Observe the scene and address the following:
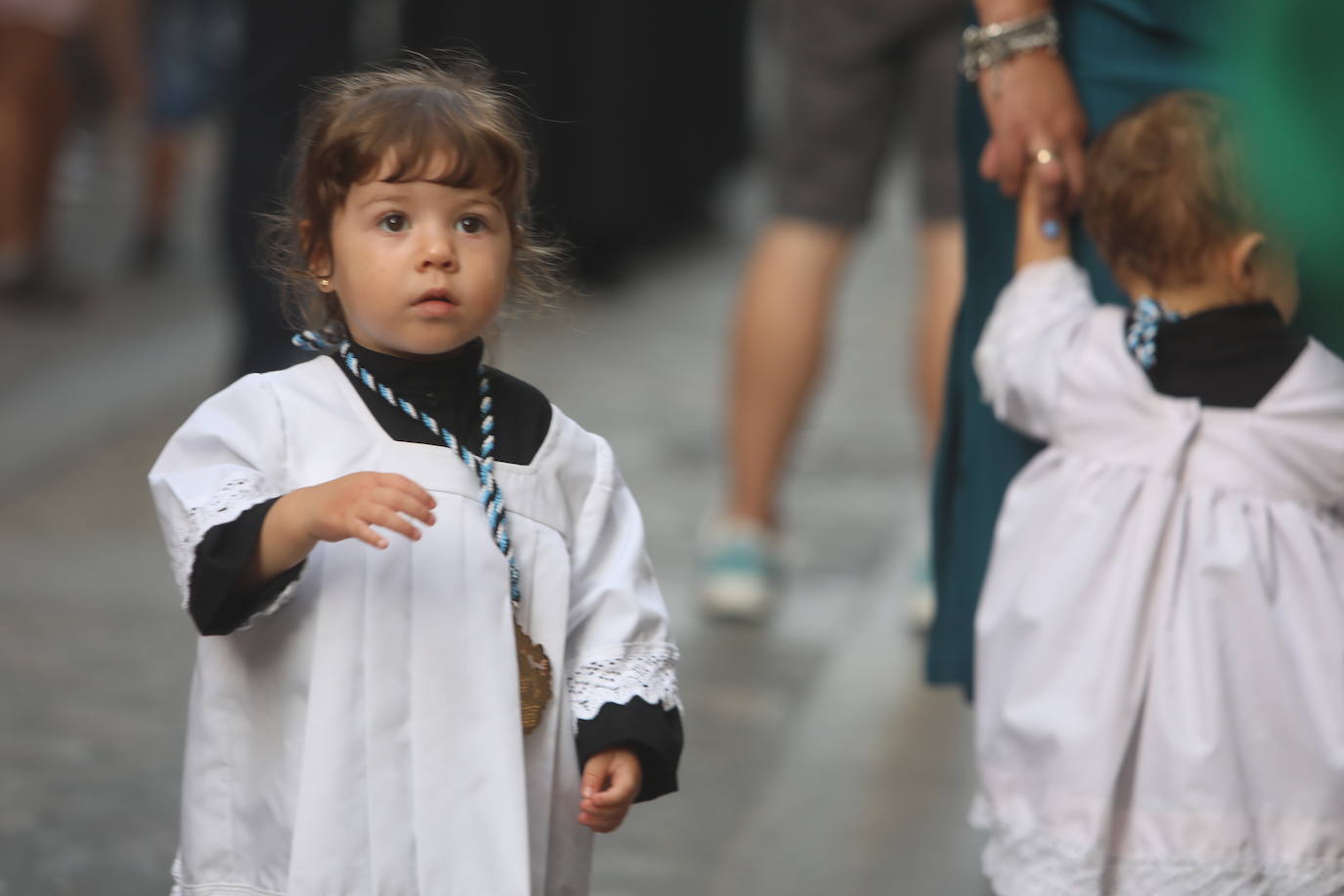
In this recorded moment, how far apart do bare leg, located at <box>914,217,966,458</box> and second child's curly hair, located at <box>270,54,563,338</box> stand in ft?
6.63

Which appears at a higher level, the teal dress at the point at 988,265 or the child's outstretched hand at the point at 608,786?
the teal dress at the point at 988,265

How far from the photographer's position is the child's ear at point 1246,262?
229 centimetres

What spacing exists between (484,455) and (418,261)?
0.20 metres

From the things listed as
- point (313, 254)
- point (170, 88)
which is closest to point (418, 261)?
point (313, 254)

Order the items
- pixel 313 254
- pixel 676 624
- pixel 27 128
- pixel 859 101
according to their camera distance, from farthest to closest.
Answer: pixel 27 128, pixel 676 624, pixel 859 101, pixel 313 254

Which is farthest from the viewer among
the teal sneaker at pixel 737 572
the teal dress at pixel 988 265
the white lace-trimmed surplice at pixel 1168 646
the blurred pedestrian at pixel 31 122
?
the blurred pedestrian at pixel 31 122

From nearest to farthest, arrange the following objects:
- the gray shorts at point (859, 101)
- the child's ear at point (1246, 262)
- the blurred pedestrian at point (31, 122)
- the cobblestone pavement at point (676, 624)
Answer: the child's ear at point (1246, 262)
the cobblestone pavement at point (676, 624)
the gray shorts at point (859, 101)
the blurred pedestrian at point (31, 122)

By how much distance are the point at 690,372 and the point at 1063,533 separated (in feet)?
14.4

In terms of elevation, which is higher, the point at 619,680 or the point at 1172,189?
the point at 1172,189

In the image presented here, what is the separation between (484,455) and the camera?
76.9 inches

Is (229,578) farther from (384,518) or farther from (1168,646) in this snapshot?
(1168,646)

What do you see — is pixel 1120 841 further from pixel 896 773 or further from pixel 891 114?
pixel 891 114

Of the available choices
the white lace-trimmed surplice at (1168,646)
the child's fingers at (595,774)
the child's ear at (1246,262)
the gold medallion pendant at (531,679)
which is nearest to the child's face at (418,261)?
the gold medallion pendant at (531,679)

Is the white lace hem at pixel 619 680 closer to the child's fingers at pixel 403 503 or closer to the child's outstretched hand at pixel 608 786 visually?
the child's outstretched hand at pixel 608 786
